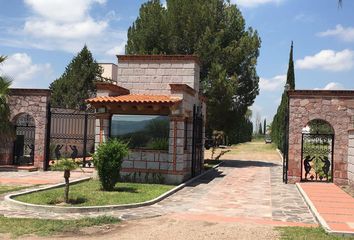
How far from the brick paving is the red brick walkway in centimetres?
34

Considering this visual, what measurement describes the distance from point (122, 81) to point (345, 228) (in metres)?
12.0

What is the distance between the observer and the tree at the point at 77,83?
38.2 m

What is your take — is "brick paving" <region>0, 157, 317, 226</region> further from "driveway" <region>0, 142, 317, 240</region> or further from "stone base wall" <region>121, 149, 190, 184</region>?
"stone base wall" <region>121, 149, 190, 184</region>

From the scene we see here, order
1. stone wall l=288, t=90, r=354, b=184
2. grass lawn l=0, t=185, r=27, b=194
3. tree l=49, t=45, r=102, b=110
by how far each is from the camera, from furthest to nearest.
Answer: tree l=49, t=45, r=102, b=110, stone wall l=288, t=90, r=354, b=184, grass lawn l=0, t=185, r=27, b=194

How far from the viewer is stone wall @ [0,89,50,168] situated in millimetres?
19984

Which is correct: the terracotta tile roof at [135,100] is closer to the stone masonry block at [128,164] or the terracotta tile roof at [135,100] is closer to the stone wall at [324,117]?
the stone masonry block at [128,164]

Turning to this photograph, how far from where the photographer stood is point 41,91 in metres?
20.1

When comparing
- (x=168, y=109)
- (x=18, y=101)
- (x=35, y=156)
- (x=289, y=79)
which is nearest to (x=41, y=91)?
(x=18, y=101)

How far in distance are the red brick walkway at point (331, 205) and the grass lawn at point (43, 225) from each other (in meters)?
4.80

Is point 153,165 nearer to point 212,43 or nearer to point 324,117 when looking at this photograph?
point 324,117

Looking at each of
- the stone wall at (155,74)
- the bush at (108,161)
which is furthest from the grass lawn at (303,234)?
the stone wall at (155,74)

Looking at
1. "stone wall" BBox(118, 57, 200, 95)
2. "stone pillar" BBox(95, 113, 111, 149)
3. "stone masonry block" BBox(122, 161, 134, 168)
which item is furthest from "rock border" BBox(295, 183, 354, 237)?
"stone pillar" BBox(95, 113, 111, 149)

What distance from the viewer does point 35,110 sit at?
20078 millimetres

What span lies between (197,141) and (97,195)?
7.57 metres
